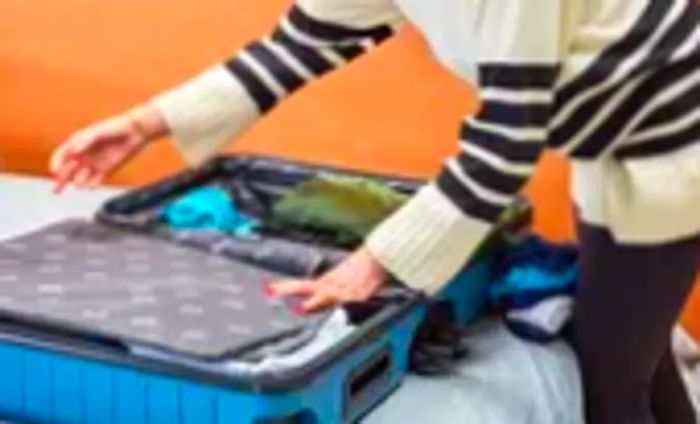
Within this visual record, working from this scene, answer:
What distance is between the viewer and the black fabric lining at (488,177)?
1.19 metres

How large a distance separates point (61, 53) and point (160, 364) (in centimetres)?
110

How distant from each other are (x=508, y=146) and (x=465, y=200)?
65 mm

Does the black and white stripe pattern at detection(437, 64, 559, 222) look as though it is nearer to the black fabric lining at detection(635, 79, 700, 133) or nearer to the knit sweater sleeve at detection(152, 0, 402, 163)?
the black fabric lining at detection(635, 79, 700, 133)

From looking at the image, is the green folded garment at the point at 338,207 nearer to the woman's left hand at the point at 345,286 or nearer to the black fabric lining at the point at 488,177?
the woman's left hand at the point at 345,286

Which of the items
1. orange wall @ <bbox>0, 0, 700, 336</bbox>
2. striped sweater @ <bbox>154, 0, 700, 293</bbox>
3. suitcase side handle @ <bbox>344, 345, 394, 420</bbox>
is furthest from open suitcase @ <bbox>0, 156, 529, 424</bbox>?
orange wall @ <bbox>0, 0, 700, 336</bbox>

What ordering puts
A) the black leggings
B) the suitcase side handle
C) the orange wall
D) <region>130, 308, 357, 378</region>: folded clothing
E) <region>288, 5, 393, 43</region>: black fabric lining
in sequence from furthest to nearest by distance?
the orange wall, <region>288, 5, 393, 43</region>: black fabric lining, the black leggings, the suitcase side handle, <region>130, 308, 357, 378</region>: folded clothing

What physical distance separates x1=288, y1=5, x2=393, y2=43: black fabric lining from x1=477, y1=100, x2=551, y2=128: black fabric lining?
0.31m

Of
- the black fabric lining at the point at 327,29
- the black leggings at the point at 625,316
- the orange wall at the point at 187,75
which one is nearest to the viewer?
the black leggings at the point at 625,316

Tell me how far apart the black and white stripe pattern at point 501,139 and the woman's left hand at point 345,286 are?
11 cm

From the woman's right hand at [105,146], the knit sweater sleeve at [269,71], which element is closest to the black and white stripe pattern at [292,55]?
the knit sweater sleeve at [269,71]

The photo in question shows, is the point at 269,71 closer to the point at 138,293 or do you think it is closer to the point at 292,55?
the point at 292,55

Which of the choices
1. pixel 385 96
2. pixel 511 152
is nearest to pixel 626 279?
pixel 511 152

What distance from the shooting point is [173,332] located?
1.18 m

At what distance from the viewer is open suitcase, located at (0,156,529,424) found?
1.12 metres
